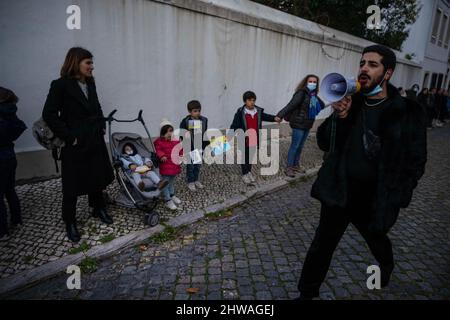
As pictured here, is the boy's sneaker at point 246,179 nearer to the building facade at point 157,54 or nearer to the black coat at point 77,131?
the building facade at point 157,54

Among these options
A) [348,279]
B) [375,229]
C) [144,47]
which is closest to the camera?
[375,229]

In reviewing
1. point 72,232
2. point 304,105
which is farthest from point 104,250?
point 304,105

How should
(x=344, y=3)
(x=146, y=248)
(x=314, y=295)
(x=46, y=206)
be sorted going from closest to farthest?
(x=314, y=295) < (x=146, y=248) < (x=46, y=206) < (x=344, y=3)

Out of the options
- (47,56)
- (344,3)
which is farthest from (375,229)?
(344,3)

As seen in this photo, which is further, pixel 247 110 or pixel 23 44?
pixel 247 110

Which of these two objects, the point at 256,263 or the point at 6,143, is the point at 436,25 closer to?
the point at 256,263

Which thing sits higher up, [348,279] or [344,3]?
[344,3]

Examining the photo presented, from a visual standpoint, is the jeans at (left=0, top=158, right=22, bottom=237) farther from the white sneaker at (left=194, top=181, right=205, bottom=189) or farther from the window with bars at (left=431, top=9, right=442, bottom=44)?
the window with bars at (left=431, top=9, right=442, bottom=44)

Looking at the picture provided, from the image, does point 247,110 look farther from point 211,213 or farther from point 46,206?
point 46,206

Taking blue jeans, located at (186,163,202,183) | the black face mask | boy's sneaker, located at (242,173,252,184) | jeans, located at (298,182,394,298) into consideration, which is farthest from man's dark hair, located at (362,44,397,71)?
boy's sneaker, located at (242,173,252,184)

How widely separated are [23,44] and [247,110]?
145 inches

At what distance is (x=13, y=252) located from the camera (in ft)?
10.8

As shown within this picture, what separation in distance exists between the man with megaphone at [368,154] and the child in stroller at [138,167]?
234cm

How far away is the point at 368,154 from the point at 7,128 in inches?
145
